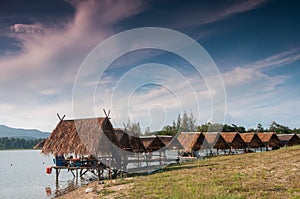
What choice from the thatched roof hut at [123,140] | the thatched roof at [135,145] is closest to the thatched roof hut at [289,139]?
the thatched roof at [135,145]

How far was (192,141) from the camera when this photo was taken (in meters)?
30.6

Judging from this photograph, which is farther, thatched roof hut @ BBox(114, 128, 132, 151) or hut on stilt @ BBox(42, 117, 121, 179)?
thatched roof hut @ BBox(114, 128, 132, 151)

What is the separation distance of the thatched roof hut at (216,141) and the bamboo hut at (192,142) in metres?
0.80

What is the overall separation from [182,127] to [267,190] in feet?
153

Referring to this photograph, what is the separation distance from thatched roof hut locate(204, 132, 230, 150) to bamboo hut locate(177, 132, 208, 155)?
80 cm

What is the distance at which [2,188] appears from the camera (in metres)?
19.9

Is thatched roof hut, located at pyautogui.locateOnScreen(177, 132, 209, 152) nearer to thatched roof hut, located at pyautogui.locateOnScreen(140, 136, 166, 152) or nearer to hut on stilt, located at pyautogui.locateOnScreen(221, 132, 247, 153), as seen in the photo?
hut on stilt, located at pyautogui.locateOnScreen(221, 132, 247, 153)

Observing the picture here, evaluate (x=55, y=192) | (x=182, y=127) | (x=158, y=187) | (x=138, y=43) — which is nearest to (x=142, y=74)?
(x=138, y=43)

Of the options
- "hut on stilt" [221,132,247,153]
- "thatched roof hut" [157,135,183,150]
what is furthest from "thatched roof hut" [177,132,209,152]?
"hut on stilt" [221,132,247,153]

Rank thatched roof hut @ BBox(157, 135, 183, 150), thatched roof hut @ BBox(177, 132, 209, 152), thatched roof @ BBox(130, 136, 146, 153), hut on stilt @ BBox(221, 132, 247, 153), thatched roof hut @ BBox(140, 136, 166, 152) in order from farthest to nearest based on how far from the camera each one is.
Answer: hut on stilt @ BBox(221, 132, 247, 153) → thatched roof hut @ BBox(157, 135, 183, 150) → thatched roof hut @ BBox(177, 132, 209, 152) → thatched roof hut @ BBox(140, 136, 166, 152) → thatched roof @ BBox(130, 136, 146, 153)

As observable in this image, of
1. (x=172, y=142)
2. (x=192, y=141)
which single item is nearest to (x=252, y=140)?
(x=192, y=141)

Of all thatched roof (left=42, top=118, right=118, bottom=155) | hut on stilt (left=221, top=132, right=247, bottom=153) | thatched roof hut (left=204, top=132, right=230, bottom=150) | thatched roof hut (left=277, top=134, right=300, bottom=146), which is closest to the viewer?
thatched roof (left=42, top=118, right=118, bottom=155)

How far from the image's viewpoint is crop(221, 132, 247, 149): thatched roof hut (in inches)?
1324

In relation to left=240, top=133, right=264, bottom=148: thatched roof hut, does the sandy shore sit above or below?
below
